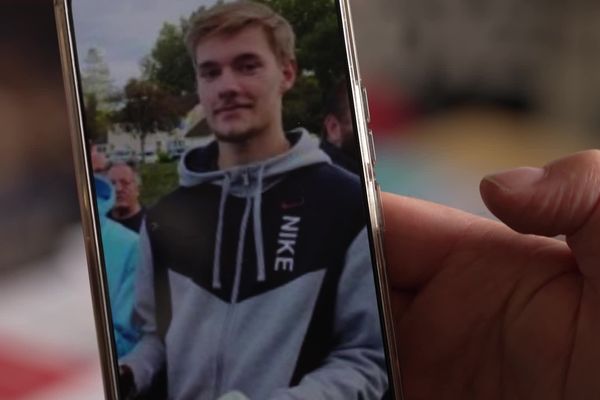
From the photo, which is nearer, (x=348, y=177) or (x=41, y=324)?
(x=348, y=177)

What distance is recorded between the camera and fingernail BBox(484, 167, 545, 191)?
11.8 inches

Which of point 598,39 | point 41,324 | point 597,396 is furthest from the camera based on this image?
point 598,39

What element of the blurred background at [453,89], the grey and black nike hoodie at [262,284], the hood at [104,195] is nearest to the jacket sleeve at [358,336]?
the grey and black nike hoodie at [262,284]

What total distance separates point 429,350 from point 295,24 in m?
0.16

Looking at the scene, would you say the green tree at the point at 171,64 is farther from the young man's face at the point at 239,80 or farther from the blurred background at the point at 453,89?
the blurred background at the point at 453,89

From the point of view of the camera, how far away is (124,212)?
30 cm

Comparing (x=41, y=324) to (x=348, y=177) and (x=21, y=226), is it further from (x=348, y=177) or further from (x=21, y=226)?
(x=348, y=177)

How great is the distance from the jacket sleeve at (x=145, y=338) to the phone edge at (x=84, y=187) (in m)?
0.01

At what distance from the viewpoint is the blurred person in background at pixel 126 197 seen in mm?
303

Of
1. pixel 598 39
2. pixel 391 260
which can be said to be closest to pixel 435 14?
pixel 598 39

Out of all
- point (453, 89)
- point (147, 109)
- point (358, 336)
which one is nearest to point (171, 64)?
point (147, 109)

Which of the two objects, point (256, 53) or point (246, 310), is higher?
point (256, 53)

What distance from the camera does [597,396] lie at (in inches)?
11.5

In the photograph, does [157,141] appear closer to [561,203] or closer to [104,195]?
[104,195]
